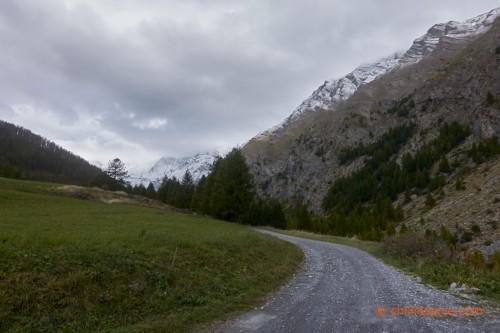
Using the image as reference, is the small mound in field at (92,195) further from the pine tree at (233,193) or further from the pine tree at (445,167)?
the pine tree at (445,167)

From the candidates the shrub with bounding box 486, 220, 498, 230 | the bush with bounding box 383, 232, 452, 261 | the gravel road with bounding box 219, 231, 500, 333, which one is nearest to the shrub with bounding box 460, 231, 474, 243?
the shrub with bounding box 486, 220, 498, 230

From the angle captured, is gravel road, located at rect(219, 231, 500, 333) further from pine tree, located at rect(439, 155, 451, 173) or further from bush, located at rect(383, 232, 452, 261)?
pine tree, located at rect(439, 155, 451, 173)

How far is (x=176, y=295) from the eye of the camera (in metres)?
11.8

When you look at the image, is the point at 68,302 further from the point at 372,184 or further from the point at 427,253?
the point at 372,184

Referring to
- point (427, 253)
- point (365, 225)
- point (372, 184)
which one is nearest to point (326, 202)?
point (372, 184)

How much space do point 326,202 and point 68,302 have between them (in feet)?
483

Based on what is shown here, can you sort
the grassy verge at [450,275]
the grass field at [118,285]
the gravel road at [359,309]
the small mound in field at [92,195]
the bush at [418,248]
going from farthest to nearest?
the small mound in field at [92,195]
the bush at [418,248]
the grassy verge at [450,275]
the gravel road at [359,309]
the grass field at [118,285]

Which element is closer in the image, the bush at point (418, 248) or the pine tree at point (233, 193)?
the bush at point (418, 248)

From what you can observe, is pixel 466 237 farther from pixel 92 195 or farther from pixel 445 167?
pixel 92 195

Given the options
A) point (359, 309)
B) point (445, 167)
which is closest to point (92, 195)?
point (359, 309)

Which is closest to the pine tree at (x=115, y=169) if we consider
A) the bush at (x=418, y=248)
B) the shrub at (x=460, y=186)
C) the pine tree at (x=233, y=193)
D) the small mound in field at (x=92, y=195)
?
the small mound in field at (x=92, y=195)

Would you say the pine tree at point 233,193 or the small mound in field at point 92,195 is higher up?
the pine tree at point 233,193

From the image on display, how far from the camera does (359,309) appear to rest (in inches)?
458

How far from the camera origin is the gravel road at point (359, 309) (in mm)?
9859
